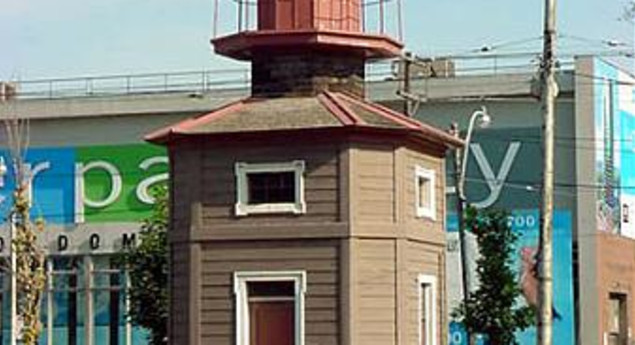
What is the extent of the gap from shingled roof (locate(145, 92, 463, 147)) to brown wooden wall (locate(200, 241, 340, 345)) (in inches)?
84.8

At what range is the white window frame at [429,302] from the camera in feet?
116

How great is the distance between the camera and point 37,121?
75.4 meters

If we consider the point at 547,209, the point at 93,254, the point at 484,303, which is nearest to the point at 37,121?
the point at 93,254

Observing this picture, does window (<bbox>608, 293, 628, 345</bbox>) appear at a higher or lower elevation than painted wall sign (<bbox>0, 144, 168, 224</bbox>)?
lower

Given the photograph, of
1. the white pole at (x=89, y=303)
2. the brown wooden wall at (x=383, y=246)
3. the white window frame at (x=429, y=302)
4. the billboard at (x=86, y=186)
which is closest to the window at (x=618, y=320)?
the billboard at (x=86, y=186)

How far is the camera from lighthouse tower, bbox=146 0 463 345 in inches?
1326

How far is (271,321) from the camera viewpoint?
3412cm

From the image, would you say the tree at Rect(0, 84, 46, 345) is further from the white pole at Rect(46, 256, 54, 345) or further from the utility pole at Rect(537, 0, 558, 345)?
the white pole at Rect(46, 256, 54, 345)

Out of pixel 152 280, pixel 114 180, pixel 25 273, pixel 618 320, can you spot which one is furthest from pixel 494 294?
pixel 114 180

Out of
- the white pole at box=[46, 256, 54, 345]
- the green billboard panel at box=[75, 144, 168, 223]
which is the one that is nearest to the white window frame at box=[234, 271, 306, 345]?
the white pole at box=[46, 256, 54, 345]

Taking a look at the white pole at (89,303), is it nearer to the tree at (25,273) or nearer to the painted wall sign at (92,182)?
the painted wall sign at (92,182)

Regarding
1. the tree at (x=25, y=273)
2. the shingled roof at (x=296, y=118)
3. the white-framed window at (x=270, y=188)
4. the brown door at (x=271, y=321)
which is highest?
the shingled roof at (x=296, y=118)

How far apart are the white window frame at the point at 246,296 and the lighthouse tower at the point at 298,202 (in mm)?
26

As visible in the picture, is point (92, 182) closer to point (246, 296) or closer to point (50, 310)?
point (50, 310)
